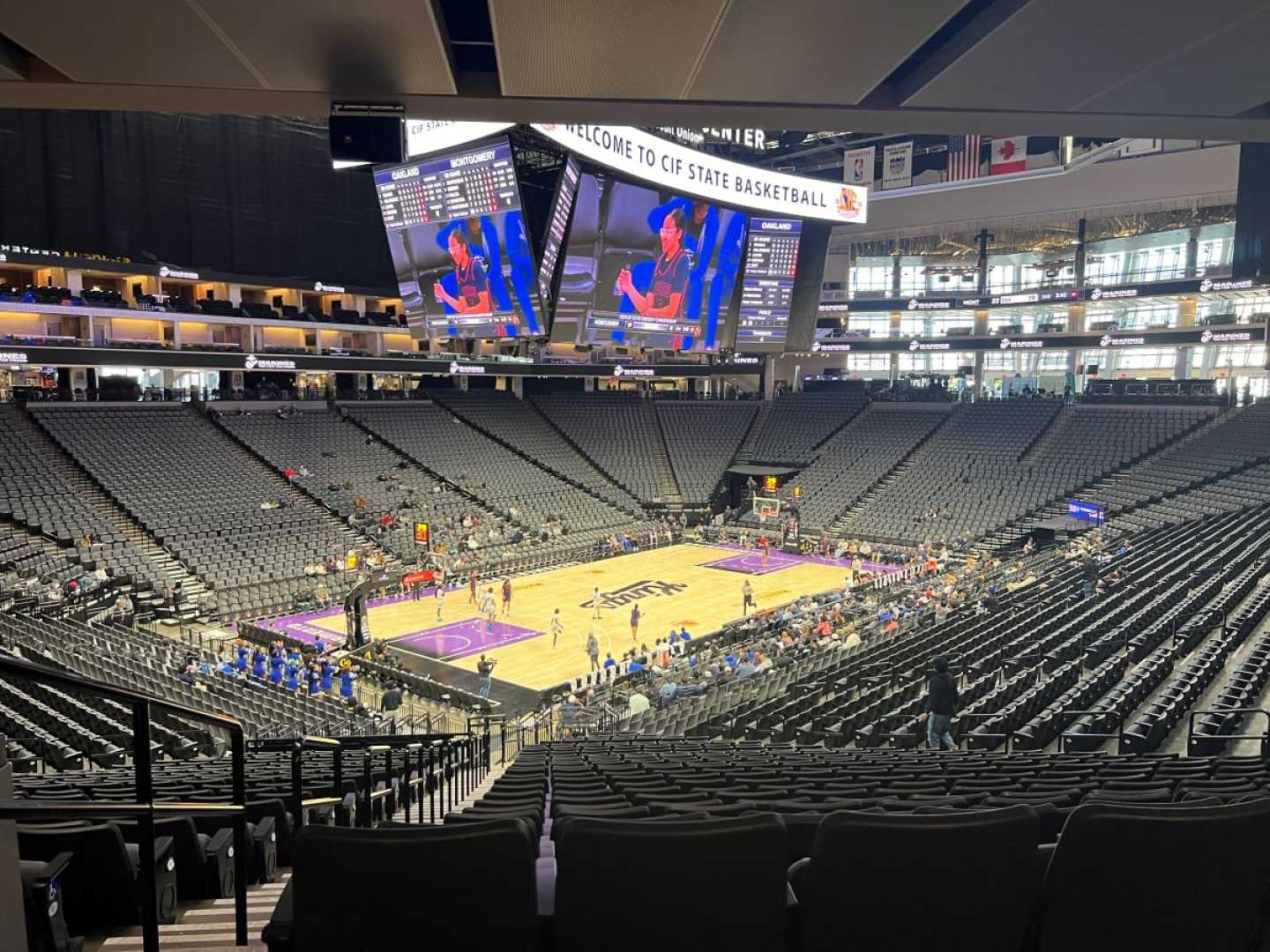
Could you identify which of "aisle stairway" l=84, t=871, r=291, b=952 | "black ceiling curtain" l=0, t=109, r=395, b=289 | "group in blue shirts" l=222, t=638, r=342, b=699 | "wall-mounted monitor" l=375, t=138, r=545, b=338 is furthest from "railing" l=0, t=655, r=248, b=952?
"black ceiling curtain" l=0, t=109, r=395, b=289

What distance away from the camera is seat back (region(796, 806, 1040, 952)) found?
80.8 inches

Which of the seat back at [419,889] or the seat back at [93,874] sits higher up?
the seat back at [419,889]

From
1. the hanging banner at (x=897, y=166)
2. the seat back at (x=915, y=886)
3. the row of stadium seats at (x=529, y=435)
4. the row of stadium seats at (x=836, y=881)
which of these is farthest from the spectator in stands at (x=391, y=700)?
the hanging banner at (x=897, y=166)

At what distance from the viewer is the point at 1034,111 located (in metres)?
4.73

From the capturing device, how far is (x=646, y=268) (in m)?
34.2

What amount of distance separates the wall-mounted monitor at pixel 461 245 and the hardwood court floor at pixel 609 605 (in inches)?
391

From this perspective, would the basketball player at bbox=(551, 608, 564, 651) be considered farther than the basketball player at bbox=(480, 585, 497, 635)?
No

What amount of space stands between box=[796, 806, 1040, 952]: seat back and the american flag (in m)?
47.5

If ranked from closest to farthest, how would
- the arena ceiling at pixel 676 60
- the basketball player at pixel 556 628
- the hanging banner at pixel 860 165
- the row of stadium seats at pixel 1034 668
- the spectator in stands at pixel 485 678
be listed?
the arena ceiling at pixel 676 60, the row of stadium seats at pixel 1034 668, the spectator in stands at pixel 485 678, the basketball player at pixel 556 628, the hanging banner at pixel 860 165

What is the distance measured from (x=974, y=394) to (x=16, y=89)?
51775 mm

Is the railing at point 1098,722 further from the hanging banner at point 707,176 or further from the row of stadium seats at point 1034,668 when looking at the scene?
the hanging banner at point 707,176

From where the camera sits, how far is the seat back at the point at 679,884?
204 cm

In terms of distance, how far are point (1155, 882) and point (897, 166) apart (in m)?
48.2

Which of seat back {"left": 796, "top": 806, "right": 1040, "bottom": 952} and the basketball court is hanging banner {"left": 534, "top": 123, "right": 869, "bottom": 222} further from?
seat back {"left": 796, "top": 806, "right": 1040, "bottom": 952}
